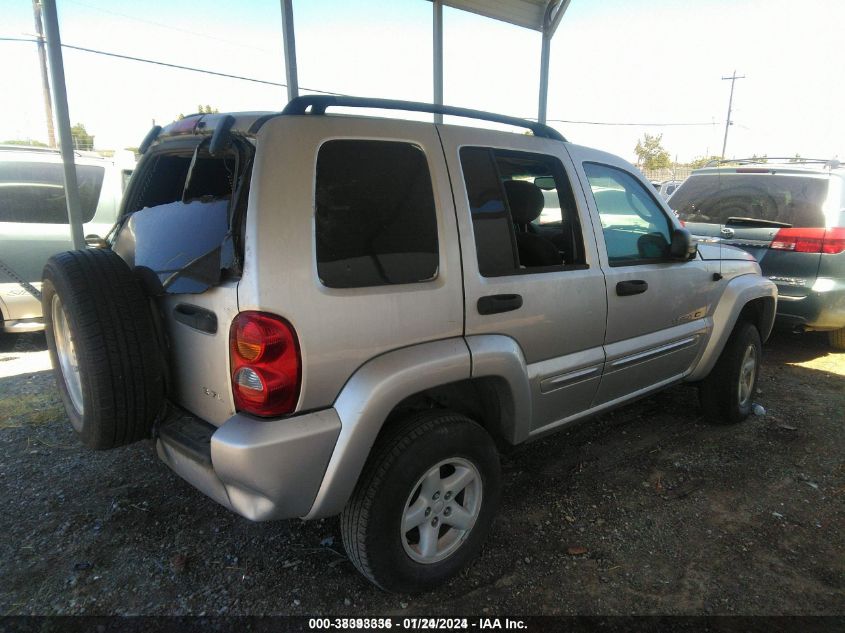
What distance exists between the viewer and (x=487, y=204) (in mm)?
2350

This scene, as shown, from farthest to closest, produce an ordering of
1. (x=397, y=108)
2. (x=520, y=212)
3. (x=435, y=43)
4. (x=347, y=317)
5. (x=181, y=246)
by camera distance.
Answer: (x=435, y=43), (x=520, y=212), (x=397, y=108), (x=181, y=246), (x=347, y=317)

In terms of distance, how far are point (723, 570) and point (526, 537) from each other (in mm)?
880

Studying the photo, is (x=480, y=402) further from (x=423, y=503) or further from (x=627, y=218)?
(x=627, y=218)

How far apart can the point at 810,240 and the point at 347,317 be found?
16.4ft

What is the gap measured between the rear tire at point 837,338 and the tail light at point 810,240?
1350 mm

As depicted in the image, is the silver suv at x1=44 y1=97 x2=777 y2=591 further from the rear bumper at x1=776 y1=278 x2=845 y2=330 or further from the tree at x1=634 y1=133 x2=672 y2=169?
the tree at x1=634 y1=133 x2=672 y2=169

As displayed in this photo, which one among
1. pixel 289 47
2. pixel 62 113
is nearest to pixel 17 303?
pixel 62 113

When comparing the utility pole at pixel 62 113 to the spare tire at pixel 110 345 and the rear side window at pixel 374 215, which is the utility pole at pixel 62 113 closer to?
the spare tire at pixel 110 345

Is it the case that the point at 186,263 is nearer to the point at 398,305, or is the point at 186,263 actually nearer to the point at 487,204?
the point at 398,305

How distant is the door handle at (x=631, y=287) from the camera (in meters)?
2.88

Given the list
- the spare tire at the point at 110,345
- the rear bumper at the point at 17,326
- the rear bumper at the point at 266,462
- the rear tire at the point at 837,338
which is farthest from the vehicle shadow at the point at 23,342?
the rear tire at the point at 837,338

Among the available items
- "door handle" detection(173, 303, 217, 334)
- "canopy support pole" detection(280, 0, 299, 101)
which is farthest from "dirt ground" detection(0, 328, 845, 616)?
"canopy support pole" detection(280, 0, 299, 101)

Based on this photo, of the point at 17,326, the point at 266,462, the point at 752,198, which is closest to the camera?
the point at 266,462

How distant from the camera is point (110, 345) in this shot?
1.96 m
